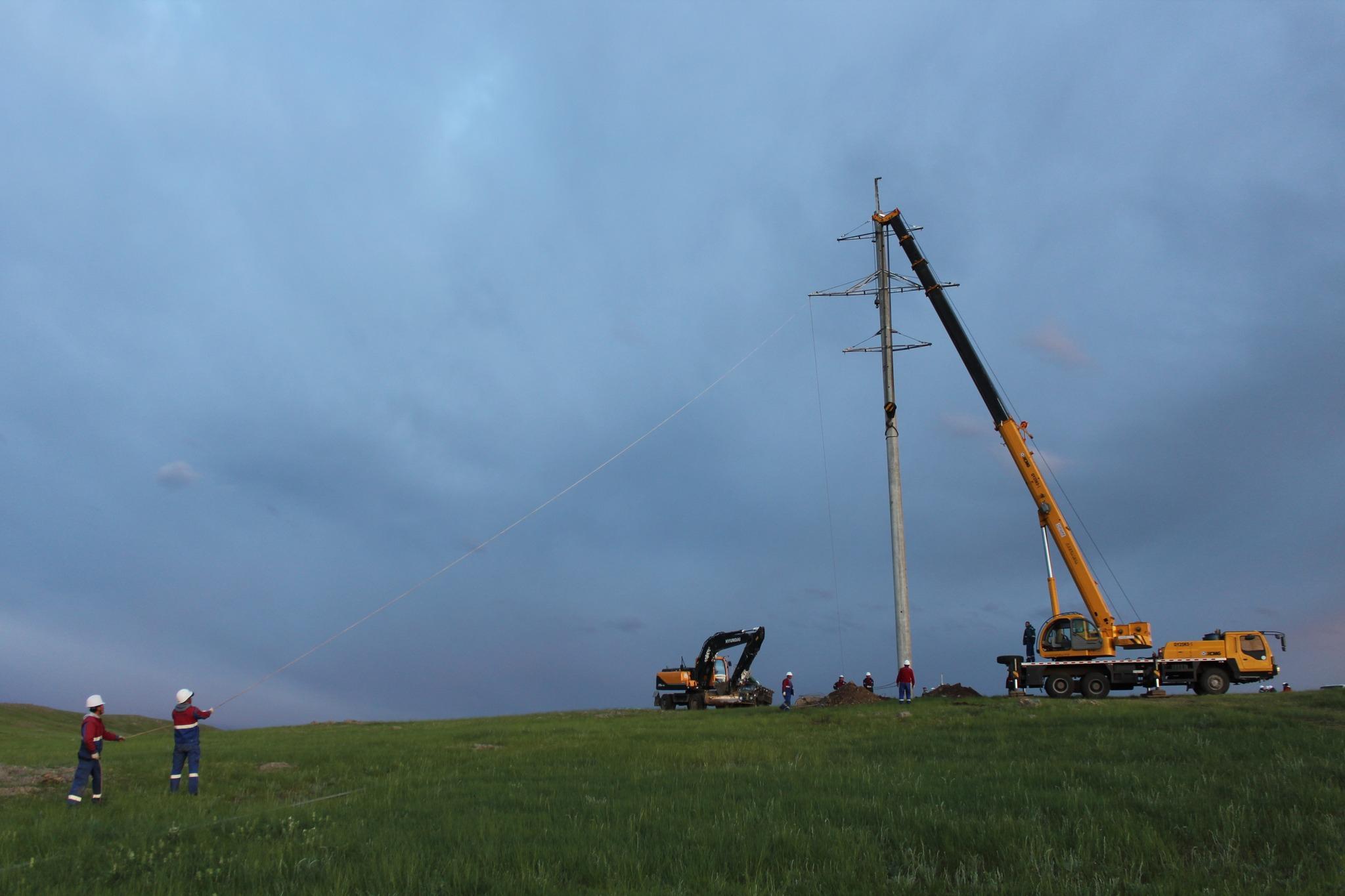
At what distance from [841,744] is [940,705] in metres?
10.7

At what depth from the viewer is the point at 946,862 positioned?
7.81m

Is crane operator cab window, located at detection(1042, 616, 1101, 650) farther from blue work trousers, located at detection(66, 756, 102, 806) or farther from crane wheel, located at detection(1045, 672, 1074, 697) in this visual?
blue work trousers, located at detection(66, 756, 102, 806)

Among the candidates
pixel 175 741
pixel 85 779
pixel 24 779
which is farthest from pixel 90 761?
pixel 24 779

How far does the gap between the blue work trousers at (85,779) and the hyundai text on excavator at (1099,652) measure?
30.1 metres

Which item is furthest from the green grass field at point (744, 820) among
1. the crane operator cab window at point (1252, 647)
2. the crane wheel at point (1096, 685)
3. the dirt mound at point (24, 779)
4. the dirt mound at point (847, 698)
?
the dirt mound at point (847, 698)

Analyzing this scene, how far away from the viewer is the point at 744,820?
9406 mm

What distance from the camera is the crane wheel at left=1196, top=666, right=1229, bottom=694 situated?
30797 mm

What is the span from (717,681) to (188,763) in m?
30.0

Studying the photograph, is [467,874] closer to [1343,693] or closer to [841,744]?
[841,744]

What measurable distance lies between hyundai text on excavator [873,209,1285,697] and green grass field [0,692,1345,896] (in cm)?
1151

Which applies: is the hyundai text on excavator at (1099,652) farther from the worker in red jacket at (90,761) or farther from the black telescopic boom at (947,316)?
the worker in red jacket at (90,761)

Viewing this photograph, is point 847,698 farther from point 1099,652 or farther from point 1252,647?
point 1252,647

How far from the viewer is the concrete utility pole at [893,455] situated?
3375 cm

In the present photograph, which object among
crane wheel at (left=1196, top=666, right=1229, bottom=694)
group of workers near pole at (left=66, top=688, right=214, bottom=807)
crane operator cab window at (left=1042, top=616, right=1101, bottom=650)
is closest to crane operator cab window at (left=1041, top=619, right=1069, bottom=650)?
crane operator cab window at (left=1042, top=616, right=1101, bottom=650)
